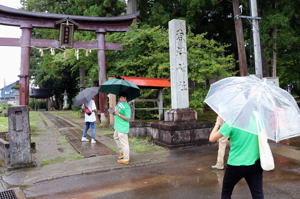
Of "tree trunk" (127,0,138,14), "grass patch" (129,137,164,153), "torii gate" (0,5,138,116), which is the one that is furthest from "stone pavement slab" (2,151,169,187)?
"tree trunk" (127,0,138,14)

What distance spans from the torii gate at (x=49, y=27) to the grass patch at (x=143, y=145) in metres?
4.63

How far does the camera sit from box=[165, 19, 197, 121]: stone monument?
7.88 metres

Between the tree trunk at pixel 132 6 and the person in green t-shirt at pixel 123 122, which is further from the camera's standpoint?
the tree trunk at pixel 132 6

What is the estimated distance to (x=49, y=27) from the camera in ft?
41.1

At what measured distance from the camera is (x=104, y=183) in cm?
447

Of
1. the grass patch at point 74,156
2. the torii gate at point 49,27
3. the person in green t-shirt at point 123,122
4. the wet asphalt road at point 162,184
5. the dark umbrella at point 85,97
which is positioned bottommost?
the wet asphalt road at point 162,184

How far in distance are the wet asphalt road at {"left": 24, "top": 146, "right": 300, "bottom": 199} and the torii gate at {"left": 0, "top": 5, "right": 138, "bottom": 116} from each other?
8044 millimetres

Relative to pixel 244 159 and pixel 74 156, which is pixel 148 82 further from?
pixel 244 159

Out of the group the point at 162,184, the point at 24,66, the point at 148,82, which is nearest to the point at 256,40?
the point at 148,82

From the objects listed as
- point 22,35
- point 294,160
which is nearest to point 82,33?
point 22,35

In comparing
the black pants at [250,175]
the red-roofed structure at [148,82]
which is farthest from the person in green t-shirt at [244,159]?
the red-roofed structure at [148,82]

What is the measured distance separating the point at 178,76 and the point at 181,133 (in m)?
1.89

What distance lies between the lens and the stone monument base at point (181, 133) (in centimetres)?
736

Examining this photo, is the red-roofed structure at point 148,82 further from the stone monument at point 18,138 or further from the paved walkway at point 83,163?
the stone monument at point 18,138
